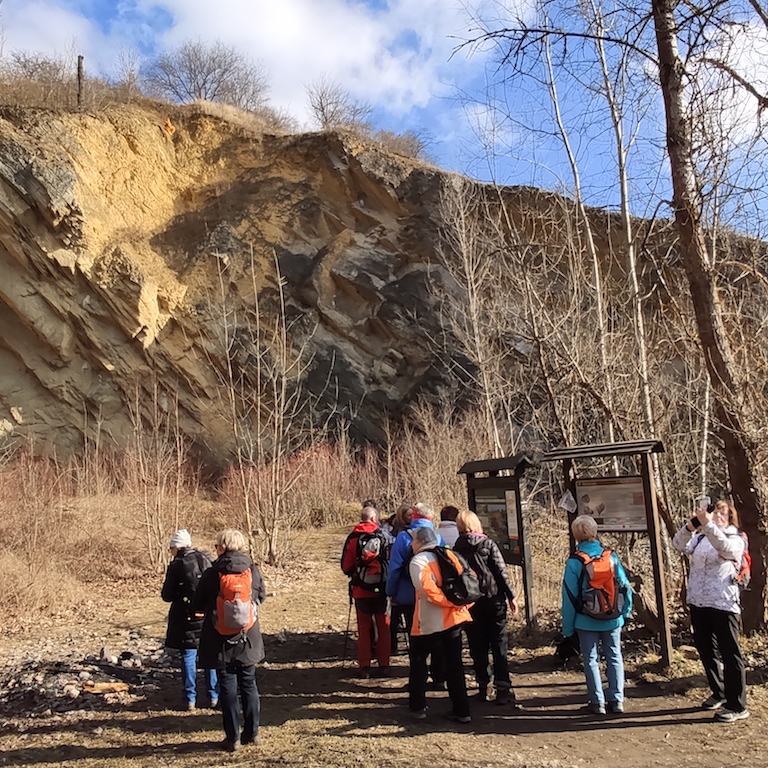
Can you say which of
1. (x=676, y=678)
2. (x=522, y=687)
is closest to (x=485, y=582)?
(x=522, y=687)

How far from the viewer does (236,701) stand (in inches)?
191

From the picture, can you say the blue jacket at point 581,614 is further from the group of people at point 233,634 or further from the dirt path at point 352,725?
the group of people at point 233,634

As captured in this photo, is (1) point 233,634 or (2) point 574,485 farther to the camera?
(2) point 574,485

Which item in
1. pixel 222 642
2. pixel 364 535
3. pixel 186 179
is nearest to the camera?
pixel 222 642

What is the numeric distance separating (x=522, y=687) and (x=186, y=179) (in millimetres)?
23599

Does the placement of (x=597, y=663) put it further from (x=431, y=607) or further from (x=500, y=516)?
(x=500, y=516)

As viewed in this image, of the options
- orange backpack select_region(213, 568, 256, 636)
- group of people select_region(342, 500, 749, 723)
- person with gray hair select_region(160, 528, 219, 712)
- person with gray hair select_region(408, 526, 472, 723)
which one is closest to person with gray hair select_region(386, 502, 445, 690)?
group of people select_region(342, 500, 749, 723)

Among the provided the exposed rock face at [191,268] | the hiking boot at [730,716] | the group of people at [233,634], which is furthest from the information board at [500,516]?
the exposed rock face at [191,268]

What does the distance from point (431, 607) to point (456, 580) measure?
0.99 ft

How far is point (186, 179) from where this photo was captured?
25141mm

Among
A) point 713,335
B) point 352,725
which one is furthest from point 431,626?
point 713,335

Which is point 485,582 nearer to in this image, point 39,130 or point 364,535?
point 364,535

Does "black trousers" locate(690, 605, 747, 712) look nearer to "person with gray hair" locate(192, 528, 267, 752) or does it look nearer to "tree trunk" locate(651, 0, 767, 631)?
"tree trunk" locate(651, 0, 767, 631)

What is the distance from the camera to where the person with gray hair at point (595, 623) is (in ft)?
16.9
